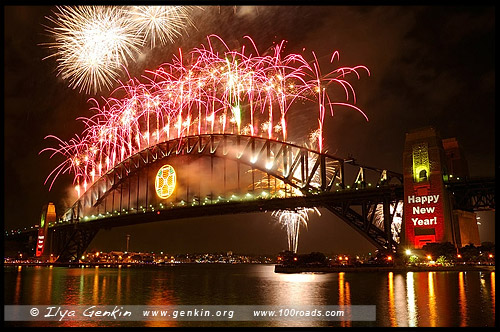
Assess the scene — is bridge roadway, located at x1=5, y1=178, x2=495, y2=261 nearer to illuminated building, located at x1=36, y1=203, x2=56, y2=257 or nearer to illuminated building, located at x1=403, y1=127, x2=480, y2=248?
illuminated building, located at x1=403, y1=127, x2=480, y2=248

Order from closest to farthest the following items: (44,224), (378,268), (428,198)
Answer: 1. (428,198)
2. (378,268)
3. (44,224)

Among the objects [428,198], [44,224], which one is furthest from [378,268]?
[44,224]

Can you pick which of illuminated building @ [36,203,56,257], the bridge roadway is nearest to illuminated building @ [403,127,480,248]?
the bridge roadway

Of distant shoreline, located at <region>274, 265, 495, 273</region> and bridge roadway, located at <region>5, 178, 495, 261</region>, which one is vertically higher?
bridge roadway, located at <region>5, 178, 495, 261</region>

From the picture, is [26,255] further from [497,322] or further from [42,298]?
[497,322]

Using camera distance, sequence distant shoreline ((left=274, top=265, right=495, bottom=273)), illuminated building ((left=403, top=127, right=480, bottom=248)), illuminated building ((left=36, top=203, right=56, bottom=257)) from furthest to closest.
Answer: illuminated building ((left=36, top=203, right=56, bottom=257)) < illuminated building ((left=403, top=127, right=480, bottom=248)) < distant shoreline ((left=274, top=265, right=495, bottom=273))

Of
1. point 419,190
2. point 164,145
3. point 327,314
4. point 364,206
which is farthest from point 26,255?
point 327,314

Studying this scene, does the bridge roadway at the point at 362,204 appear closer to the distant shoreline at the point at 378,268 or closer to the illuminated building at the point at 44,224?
the distant shoreline at the point at 378,268

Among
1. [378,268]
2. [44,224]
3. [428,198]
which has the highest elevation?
[428,198]

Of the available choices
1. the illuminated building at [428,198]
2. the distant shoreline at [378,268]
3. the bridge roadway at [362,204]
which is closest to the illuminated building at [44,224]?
the bridge roadway at [362,204]

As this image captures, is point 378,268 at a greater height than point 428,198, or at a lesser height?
lesser

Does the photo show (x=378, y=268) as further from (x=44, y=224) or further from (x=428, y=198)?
(x=44, y=224)
